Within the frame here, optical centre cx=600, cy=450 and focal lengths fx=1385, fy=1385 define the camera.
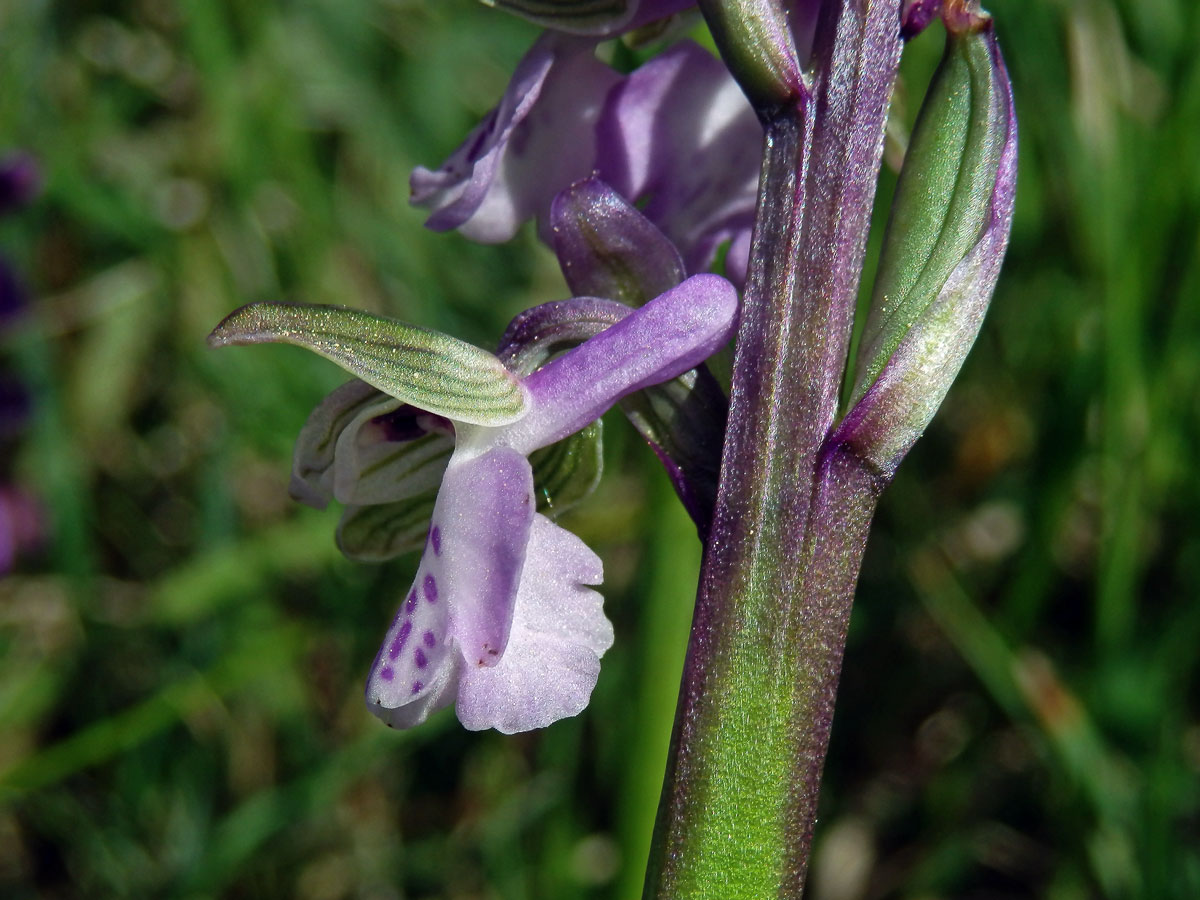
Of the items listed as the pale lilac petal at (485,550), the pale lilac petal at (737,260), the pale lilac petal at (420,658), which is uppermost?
Answer: the pale lilac petal at (737,260)

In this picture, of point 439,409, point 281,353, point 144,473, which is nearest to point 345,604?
point 281,353

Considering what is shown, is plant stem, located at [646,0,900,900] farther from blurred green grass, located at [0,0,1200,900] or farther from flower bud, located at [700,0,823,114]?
blurred green grass, located at [0,0,1200,900]

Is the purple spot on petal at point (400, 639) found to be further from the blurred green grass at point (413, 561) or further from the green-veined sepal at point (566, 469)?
the blurred green grass at point (413, 561)

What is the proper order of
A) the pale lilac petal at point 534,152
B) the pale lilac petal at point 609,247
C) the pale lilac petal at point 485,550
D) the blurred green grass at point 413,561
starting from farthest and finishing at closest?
1. the blurred green grass at point 413,561
2. the pale lilac petal at point 534,152
3. the pale lilac petal at point 609,247
4. the pale lilac petal at point 485,550

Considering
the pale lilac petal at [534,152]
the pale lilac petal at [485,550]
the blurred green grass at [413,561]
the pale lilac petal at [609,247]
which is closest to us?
the pale lilac petal at [485,550]

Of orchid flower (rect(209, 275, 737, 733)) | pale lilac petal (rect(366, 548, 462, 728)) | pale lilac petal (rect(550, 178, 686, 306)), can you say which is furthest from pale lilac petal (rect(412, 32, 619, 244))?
pale lilac petal (rect(366, 548, 462, 728))

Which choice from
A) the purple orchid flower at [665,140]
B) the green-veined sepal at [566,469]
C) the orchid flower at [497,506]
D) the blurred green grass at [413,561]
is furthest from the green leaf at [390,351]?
the blurred green grass at [413,561]

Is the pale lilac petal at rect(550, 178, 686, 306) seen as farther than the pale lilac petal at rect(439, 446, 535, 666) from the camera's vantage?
Yes
